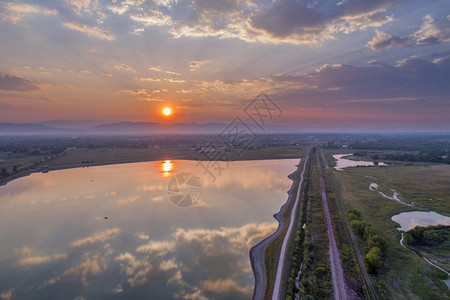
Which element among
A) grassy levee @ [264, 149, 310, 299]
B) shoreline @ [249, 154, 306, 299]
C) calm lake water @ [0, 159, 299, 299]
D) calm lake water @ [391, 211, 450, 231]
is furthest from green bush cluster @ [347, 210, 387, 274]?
calm lake water @ [0, 159, 299, 299]

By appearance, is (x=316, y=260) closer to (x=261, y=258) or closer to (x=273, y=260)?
Result: (x=273, y=260)

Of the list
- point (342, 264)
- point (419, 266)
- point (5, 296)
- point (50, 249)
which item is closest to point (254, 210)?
point (342, 264)

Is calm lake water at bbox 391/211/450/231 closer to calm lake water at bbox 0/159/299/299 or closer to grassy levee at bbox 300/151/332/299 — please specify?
grassy levee at bbox 300/151/332/299

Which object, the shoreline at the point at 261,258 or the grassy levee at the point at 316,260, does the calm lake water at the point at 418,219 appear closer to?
the grassy levee at the point at 316,260

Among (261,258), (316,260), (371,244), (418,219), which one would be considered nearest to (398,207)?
(418,219)

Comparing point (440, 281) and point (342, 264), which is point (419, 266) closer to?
point (440, 281)

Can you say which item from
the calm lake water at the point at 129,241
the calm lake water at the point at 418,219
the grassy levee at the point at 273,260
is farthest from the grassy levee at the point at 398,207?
the calm lake water at the point at 129,241
